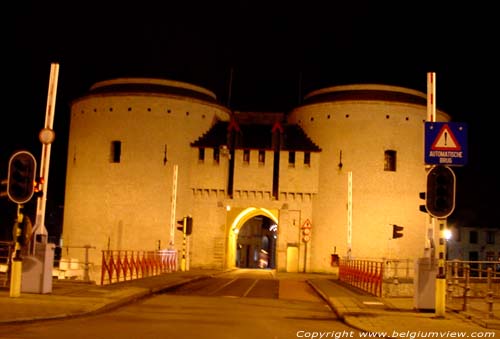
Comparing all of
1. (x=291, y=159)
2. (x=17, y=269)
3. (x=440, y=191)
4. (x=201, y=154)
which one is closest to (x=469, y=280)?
(x=440, y=191)

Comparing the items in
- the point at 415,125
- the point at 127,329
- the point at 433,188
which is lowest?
the point at 127,329

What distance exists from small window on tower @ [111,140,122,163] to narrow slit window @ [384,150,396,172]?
61.4 ft

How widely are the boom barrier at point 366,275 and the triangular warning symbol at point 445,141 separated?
25.5ft

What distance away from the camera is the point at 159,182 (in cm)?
4891

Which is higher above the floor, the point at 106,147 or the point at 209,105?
the point at 209,105

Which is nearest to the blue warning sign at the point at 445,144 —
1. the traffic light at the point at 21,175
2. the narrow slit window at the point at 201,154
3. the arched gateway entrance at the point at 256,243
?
the traffic light at the point at 21,175

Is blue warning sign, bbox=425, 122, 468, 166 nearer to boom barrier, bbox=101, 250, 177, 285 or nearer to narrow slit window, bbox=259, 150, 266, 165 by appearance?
boom barrier, bbox=101, 250, 177, 285

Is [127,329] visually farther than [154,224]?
No

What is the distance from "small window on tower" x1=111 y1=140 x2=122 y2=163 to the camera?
1965 inches

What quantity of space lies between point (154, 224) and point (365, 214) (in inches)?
572

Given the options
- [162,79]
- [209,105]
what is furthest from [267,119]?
[162,79]

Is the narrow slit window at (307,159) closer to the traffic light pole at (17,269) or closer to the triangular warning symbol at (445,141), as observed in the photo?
the triangular warning symbol at (445,141)

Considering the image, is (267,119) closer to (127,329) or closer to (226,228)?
(226,228)

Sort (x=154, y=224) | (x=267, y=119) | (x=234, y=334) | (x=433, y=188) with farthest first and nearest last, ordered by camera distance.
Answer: (x=267, y=119)
(x=154, y=224)
(x=433, y=188)
(x=234, y=334)
